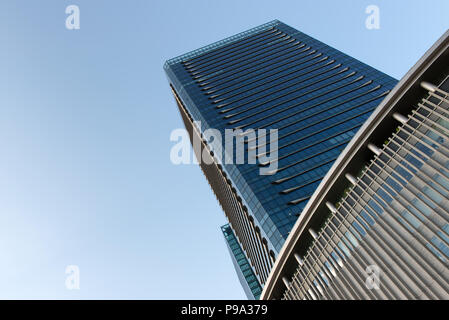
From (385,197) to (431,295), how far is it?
24.4ft

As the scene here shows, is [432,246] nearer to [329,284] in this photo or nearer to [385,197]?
[385,197]

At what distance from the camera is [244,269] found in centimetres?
9869

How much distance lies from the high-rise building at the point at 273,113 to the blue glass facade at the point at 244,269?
46.5 feet

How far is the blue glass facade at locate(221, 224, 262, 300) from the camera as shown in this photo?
8934cm

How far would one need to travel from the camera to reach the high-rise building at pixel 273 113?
54.8 metres

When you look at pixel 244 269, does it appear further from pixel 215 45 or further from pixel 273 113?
pixel 215 45

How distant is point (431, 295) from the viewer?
65.0 feet

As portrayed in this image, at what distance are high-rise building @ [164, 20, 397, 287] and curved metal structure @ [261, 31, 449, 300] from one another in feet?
57.0

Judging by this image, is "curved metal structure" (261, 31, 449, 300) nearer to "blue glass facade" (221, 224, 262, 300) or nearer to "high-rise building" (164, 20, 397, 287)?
"high-rise building" (164, 20, 397, 287)

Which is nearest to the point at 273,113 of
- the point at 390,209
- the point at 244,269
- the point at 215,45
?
the point at 244,269

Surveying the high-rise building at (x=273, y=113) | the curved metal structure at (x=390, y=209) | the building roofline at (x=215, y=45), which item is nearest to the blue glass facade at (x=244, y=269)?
the high-rise building at (x=273, y=113)

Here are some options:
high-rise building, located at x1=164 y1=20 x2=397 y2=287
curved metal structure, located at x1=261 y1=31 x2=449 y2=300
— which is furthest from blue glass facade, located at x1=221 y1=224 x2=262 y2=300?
curved metal structure, located at x1=261 y1=31 x2=449 y2=300

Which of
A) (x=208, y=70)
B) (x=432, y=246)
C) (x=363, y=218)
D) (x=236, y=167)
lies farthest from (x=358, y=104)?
(x=432, y=246)

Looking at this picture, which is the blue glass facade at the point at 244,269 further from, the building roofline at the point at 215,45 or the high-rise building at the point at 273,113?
the building roofline at the point at 215,45
